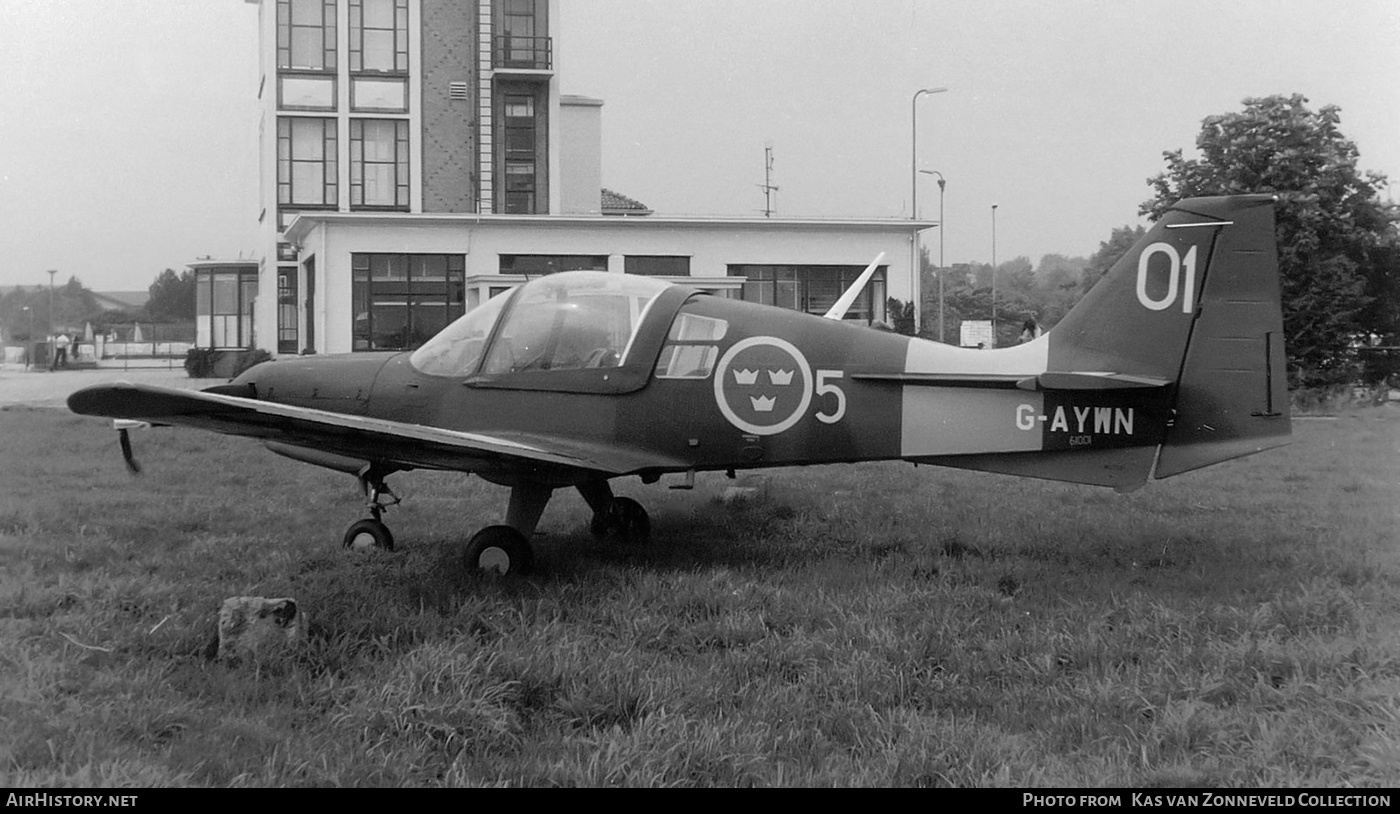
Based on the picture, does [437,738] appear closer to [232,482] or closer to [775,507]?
[775,507]

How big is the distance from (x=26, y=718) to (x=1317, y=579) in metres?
6.14

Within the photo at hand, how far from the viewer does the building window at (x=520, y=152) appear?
64.8 ft

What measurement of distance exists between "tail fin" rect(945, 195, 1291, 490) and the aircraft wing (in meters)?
2.52

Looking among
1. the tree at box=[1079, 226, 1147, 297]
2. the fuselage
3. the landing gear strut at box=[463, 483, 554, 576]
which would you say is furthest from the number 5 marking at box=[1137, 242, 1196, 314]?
the tree at box=[1079, 226, 1147, 297]

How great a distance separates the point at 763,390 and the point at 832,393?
44 cm

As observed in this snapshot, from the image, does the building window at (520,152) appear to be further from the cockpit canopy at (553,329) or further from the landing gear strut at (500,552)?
the landing gear strut at (500,552)

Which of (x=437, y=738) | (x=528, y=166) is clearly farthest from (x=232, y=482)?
(x=528, y=166)

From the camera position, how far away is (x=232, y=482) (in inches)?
348

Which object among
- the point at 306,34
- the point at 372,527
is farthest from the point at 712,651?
the point at 306,34

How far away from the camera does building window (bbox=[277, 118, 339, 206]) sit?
1419 cm

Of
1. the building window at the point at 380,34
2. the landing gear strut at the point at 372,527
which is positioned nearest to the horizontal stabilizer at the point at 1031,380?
the landing gear strut at the point at 372,527

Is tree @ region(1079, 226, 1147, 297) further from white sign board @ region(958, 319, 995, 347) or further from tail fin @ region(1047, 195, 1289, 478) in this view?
tail fin @ region(1047, 195, 1289, 478)

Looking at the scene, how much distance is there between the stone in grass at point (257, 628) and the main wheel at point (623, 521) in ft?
10.3

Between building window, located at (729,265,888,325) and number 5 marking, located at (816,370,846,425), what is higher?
building window, located at (729,265,888,325)
